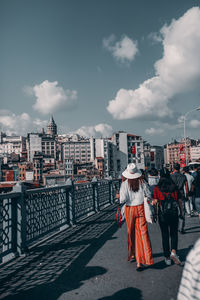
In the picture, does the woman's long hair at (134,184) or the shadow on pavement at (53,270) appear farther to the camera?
the woman's long hair at (134,184)

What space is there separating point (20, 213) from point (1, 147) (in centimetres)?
18369

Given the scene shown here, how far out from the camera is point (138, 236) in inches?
181

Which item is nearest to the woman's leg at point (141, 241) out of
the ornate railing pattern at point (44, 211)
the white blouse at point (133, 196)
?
the white blouse at point (133, 196)

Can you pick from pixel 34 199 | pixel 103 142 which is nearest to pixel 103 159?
pixel 103 142

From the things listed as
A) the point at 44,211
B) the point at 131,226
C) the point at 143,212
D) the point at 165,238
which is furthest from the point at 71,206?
the point at 165,238

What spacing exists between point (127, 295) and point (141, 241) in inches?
47.5

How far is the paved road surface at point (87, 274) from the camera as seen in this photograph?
354 cm

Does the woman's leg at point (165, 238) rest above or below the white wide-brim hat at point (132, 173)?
below

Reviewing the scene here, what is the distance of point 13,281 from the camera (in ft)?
13.5

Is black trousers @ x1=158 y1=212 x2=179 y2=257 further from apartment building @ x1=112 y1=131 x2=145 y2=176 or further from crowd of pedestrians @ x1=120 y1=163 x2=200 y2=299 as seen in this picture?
apartment building @ x1=112 y1=131 x2=145 y2=176

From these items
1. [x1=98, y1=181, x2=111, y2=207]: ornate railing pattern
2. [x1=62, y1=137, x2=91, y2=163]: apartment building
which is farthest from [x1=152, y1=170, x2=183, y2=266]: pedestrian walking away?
[x1=62, y1=137, x2=91, y2=163]: apartment building

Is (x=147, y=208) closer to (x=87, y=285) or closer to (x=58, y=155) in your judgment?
(x=87, y=285)

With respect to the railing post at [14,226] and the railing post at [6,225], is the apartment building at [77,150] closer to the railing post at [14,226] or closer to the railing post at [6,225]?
the railing post at [14,226]

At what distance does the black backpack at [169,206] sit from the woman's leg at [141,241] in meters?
0.38
